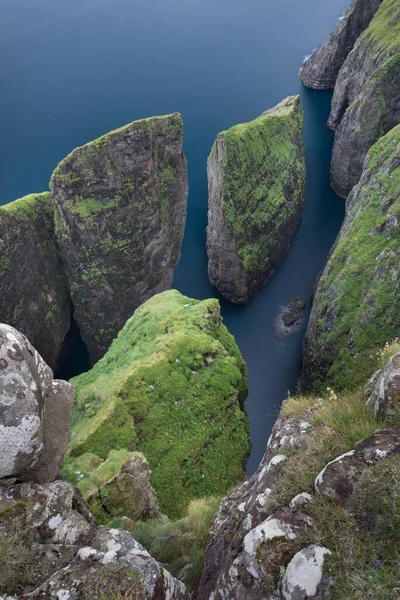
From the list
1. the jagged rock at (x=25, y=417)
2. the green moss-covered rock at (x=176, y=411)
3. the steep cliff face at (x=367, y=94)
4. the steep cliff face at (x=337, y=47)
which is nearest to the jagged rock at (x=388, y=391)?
the jagged rock at (x=25, y=417)

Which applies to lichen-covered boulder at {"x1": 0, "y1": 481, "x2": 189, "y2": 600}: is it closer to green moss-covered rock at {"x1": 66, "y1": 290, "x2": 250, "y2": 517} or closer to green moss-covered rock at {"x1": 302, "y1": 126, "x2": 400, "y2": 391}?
green moss-covered rock at {"x1": 66, "y1": 290, "x2": 250, "y2": 517}

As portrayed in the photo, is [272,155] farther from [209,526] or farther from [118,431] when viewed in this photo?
[209,526]

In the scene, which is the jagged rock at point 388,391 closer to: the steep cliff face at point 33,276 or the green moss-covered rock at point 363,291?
the green moss-covered rock at point 363,291

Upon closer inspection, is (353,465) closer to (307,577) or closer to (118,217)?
(307,577)

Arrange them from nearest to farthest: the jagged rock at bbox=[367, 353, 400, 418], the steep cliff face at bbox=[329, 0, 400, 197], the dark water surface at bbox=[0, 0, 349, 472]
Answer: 1. the jagged rock at bbox=[367, 353, 400, 418]
2. the steep cliff face at bbox=[329, 0, 400, 197]
3. the dark water surface at bbox=[0, 0, 349, 472]

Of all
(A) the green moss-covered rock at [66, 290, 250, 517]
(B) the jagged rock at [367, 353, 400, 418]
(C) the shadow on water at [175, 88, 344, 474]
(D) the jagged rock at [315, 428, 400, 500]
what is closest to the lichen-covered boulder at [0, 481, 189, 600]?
(D) the jagged rock at [315, 428, 400, 500]

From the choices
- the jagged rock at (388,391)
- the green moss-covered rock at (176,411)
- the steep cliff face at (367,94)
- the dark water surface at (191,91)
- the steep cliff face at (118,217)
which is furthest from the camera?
the dark water surface at (191,91)
